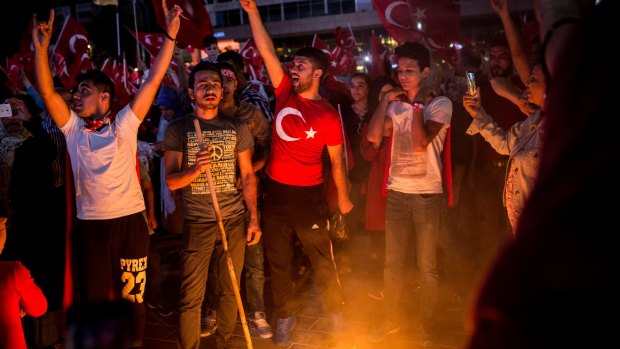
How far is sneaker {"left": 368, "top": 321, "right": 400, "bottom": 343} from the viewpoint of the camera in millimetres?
5133

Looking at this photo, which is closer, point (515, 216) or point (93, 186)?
point (515, 216)

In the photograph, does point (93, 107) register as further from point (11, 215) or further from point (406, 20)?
point (406, 20)

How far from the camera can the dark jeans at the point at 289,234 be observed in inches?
205

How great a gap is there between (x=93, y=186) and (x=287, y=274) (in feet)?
6.63

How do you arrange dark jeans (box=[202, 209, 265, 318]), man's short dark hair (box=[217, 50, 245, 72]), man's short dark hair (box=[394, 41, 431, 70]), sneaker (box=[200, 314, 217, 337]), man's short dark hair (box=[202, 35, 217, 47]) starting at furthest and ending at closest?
1. man's short dark hair (box=[202, 35, 217, 47])
2. man's short dark hair (box=[217, 50, 245, 72])
3. dark jeans (box=[202, 209, 265, 318])
4. sneaker (box=[200, 314, 217, 337])
5. man's short dark hair (box=[394, 41, 431, 70])

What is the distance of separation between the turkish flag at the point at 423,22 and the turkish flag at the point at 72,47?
589 cm

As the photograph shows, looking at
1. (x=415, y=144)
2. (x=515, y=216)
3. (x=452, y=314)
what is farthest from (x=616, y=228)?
(x=452, y=314)

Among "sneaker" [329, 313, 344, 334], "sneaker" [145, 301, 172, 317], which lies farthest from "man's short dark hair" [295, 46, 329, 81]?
"sneaker" [145, 301, 172, 317]

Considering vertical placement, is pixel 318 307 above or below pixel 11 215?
below

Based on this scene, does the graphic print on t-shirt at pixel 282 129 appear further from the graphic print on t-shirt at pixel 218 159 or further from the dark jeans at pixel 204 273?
the dark jeans at pixel 204 273

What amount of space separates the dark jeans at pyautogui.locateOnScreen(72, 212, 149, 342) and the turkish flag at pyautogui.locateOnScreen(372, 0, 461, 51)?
5671 millimetres

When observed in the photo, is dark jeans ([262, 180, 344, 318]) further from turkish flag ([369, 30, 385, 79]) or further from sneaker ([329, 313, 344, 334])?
turkish flag ([369, 30, 385, 79])

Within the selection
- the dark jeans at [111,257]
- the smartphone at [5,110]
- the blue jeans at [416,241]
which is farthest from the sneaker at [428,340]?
the smartphone at [5,110]

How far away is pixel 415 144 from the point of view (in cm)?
494
